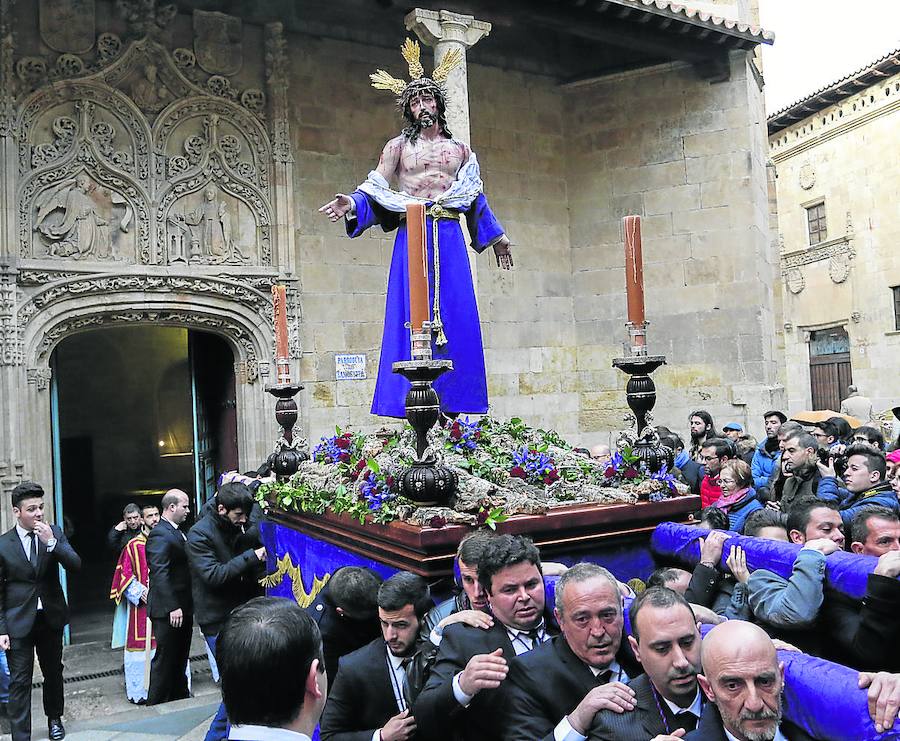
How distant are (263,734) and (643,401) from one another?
3083 mm

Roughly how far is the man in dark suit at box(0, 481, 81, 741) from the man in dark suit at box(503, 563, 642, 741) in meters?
4.07

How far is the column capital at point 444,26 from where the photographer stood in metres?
9.45

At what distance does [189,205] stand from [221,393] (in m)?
2.41

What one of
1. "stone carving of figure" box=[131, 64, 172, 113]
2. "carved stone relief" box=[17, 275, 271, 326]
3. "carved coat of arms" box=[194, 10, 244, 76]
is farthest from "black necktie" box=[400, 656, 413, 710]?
"carved coat of arms" box=[194, 10, 244, 76]

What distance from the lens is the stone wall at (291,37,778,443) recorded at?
11.0 metres

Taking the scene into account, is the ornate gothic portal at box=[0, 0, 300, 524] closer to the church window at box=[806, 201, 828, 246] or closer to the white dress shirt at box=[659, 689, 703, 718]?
the white dress shirt at box=[659, 689, 703, 718]

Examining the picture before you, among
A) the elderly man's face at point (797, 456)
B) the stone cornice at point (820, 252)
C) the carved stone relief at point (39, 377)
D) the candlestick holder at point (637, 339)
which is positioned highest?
the stone cornice at point (820, 252)

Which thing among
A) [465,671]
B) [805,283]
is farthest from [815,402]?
[465,671]

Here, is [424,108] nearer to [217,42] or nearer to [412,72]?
[412,72]

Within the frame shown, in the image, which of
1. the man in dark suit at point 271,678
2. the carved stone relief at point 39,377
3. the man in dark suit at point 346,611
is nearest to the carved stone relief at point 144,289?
the carved stone relief at point 39,377

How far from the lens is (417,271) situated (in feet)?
13.4

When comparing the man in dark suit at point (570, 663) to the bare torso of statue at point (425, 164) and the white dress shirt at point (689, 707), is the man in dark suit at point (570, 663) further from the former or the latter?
the bare torso of statue at point (425, 164)

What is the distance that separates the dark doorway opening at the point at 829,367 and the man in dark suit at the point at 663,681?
23.6m

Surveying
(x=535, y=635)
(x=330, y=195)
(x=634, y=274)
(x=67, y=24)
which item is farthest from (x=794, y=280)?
(x=535, y=635)
